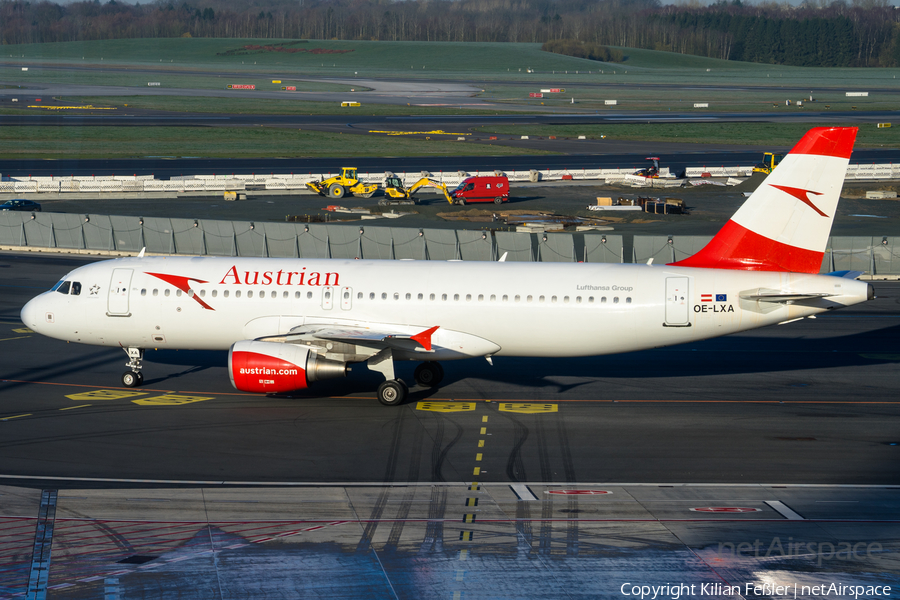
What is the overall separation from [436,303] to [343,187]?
61.1 metres

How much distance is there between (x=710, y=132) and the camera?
153 meters

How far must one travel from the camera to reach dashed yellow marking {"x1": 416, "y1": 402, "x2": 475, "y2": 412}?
1260 inches

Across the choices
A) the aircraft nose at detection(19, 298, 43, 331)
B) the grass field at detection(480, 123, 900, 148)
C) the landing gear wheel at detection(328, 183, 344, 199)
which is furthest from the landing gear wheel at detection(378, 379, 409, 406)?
the grass field at detection(480, 123, 900, 148)

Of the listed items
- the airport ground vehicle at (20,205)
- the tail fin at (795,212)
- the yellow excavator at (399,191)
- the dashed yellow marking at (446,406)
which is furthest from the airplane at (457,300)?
the yellow excavator at (399,191)

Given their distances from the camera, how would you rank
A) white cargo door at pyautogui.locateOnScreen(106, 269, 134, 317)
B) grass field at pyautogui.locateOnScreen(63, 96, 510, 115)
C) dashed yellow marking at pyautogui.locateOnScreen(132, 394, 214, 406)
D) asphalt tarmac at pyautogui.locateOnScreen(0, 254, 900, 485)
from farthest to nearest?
1. grass field at pyautogui.locateOnScreen(63, 96, 510, 115)
2. white cargo door at pyautogui.locateOnScreen(106, 269, 134, 317)
3. dashed yellow marking at pyautogui.locateOnScreen(132, 394, 214, 406)
4. asphalt tarmac at pyautogui.locateOnScreen(0, 254, 900, 485)

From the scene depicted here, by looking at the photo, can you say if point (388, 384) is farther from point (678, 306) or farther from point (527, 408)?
point (678, 306)

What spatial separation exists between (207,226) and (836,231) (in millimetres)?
48718

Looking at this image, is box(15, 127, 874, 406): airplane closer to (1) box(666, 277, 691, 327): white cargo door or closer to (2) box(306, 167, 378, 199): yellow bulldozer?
(1) box(666, 277, 691, 327): white cargo door

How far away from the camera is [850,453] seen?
1083 inches

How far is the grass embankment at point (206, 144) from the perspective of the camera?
12256cm

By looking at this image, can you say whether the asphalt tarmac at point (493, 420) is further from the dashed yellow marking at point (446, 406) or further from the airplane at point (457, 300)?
the airplane at point (457, 300)

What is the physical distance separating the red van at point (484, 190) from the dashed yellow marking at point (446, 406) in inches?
2164

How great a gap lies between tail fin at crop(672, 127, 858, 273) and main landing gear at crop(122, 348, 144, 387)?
22.2m

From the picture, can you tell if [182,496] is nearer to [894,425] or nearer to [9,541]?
[9,541]
